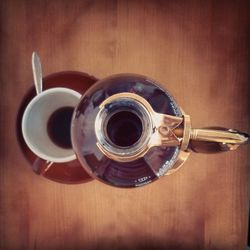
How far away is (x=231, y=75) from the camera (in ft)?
1.98

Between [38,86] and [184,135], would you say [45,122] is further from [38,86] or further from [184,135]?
[184,135]

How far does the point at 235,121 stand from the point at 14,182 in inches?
11.3

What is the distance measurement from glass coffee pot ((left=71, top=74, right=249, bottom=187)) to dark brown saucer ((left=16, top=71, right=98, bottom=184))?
0.29 ft

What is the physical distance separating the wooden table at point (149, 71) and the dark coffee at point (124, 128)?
148mm

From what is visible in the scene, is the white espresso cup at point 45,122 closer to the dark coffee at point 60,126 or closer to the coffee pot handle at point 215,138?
the dark coffee at point 60,126

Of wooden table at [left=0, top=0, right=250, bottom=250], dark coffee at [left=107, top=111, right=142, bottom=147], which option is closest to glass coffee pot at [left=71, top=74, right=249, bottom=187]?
dark coffee at [left=107, top=111, right=142, bottom=147]

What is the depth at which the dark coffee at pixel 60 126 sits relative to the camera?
0.58 metres

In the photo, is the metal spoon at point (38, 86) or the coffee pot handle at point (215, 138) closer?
the coffee pot handle at point (215, 138)

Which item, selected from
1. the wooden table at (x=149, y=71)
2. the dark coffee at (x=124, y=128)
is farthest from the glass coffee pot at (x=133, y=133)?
the wooden table at (x=149, y=71)

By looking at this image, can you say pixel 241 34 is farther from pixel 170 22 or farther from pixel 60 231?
pixel 60 231

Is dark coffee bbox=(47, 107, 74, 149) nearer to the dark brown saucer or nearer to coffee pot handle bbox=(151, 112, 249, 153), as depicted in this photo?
the dark brown saucer

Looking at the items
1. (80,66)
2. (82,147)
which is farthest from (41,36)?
(82,147)

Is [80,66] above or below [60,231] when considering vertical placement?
above

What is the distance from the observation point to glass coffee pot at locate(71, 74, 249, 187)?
1.48 feet
